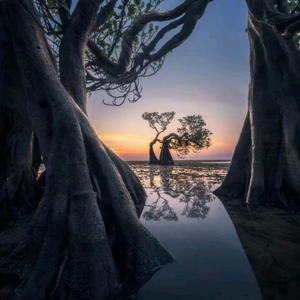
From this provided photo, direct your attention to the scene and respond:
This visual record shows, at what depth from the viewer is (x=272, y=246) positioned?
270 centimetres

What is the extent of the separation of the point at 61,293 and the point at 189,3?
8.45m

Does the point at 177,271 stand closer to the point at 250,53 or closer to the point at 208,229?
the point at 208,229

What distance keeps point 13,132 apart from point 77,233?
3981 mm

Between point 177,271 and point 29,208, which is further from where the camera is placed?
point 29,208

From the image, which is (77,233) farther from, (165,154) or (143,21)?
(165,154)

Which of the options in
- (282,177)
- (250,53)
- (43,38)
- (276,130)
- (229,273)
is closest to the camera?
(229,273)

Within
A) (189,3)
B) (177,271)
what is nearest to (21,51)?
(177,271)

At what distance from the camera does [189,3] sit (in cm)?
707

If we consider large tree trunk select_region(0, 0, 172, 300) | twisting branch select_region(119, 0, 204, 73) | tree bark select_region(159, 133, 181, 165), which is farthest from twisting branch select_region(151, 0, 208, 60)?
tree bark select_region(159, 133, 181, 165)

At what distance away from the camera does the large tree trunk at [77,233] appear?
187 centimetres

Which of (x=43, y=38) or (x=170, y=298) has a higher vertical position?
(x=43, y=38)

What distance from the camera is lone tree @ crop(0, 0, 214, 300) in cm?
194

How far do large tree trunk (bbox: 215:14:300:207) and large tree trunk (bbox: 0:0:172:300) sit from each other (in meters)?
3.95

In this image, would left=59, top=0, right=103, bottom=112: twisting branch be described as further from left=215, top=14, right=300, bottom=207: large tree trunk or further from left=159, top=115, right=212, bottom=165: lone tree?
left=159, top=115, right=212, bottom=165: lone tree
